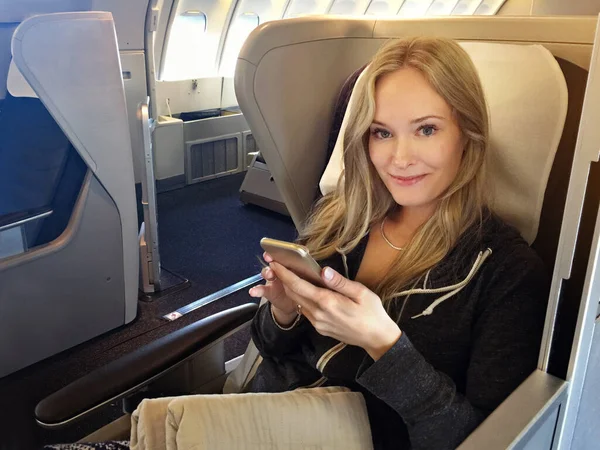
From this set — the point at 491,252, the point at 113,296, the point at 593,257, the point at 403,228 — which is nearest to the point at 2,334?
the point at 113,296

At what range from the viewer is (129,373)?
1193mm

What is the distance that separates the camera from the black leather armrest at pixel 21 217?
91.4 inches

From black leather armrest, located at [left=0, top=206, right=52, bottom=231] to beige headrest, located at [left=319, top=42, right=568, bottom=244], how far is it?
197cm

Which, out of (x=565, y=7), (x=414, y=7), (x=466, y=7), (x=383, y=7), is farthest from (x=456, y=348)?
(x=466, y=7)

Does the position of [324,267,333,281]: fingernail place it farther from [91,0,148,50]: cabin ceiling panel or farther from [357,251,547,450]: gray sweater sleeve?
[91,0,148,50]: cabin ceiling panel

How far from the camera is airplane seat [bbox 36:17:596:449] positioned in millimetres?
1111

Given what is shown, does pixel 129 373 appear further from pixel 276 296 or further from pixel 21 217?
pixel 21 217

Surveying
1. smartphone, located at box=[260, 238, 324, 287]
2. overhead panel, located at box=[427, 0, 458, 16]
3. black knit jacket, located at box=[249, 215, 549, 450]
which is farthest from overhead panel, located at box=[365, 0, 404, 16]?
smartphone, located at box=[260, 238, 324, 287]

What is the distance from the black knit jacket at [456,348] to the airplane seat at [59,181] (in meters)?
1.67

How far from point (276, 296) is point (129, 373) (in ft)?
1.18

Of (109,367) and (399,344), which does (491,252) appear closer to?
(399,344)

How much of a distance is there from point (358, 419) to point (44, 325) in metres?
2.01

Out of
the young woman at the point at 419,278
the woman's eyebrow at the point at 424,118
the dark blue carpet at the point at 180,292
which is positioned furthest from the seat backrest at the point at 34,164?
the woman's eyebrow at the point at 424,118

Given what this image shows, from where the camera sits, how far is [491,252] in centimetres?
103
